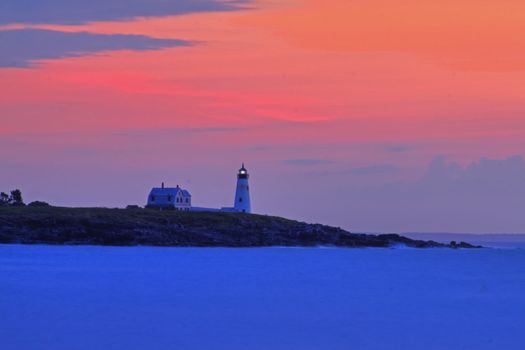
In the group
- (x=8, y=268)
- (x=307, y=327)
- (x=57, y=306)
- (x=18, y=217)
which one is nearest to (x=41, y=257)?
(x=8, y=268)

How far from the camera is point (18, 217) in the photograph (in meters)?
86.9

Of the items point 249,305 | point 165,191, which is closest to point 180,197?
point 165,191

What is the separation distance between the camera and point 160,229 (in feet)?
294

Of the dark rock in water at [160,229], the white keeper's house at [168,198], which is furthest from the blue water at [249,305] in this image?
the white keeper's house at [168,198]

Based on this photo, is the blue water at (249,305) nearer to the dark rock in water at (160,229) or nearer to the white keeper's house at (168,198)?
the dark rock in water at (160,229)

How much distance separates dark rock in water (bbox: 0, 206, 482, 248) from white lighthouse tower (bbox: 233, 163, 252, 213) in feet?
33.8

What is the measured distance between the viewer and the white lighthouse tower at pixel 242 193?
11462 centimetres

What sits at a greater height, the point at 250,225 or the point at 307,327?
the point at 250,225

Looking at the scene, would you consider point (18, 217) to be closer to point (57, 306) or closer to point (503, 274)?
point (503, 274)

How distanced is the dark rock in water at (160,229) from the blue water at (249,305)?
16.8 meters

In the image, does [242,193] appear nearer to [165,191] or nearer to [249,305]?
[165,191]

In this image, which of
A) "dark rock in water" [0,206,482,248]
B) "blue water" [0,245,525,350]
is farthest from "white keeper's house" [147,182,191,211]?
"blue water" [0,245,525,350]

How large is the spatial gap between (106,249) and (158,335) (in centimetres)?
5450

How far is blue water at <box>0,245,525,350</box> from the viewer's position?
28.7m
